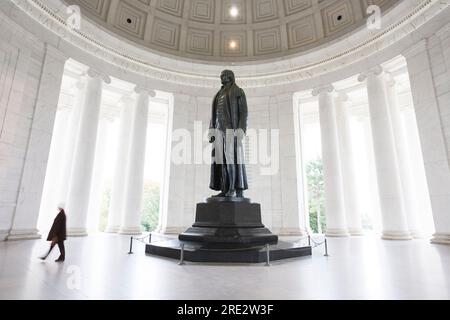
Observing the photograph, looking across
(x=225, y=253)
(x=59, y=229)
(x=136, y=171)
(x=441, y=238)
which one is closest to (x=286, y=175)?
(x=441, y=238)

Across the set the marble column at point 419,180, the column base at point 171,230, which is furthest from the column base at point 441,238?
the column base at point 171,230

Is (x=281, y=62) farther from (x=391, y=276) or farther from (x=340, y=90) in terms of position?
(x=391, y=276)

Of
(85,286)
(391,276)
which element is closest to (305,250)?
(391,276)

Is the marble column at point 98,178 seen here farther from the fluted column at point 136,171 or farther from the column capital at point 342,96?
the column capital at point 342,96

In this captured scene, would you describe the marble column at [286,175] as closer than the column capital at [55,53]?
No

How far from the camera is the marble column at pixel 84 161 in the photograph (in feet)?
52.3

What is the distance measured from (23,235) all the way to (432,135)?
2155 centimetres

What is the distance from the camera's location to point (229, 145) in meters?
9.41

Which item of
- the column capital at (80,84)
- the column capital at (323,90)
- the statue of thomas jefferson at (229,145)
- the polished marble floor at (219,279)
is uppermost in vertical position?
the column capital at (323,90)

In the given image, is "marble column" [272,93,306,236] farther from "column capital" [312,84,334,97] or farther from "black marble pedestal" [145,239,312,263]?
"black marble pedestal" [145,239,312,263]

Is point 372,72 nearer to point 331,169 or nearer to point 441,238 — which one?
point 331,169

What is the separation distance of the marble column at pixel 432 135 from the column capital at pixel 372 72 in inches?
77.1

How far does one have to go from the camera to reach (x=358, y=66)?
60.7 ft

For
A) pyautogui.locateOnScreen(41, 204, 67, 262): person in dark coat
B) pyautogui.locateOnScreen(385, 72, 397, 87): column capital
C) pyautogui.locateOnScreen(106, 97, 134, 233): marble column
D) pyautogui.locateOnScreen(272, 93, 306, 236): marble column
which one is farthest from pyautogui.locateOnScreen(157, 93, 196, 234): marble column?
pyautogui.locateOnScreen(385, 72, 397, 87): column capital
